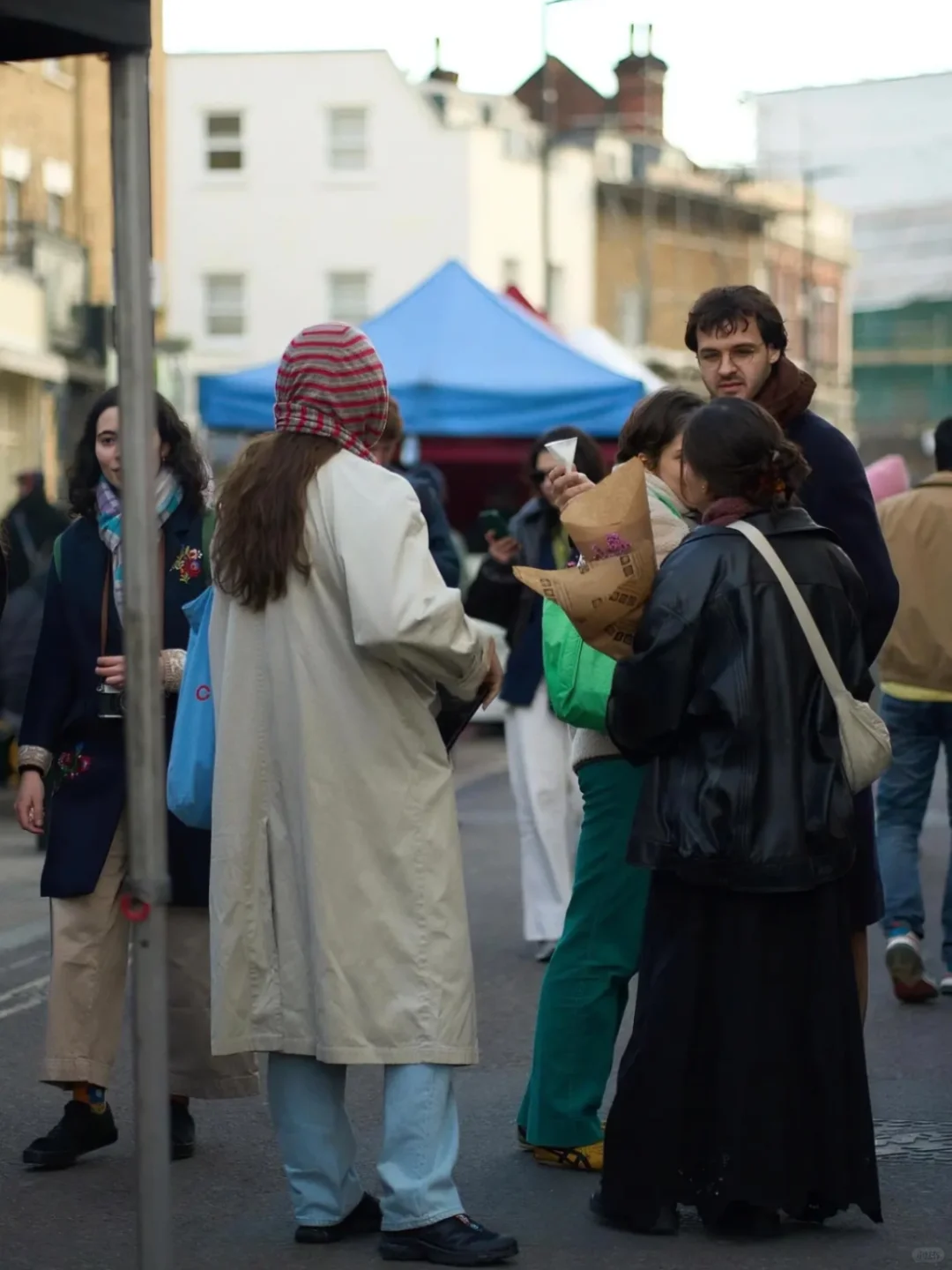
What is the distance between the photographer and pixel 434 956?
15.8 ft

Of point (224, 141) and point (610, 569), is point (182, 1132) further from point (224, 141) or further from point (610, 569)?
point (224, 141)

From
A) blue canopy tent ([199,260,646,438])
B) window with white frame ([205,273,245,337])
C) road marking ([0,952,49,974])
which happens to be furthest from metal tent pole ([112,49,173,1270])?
window with white frame ([205,273,245,337])

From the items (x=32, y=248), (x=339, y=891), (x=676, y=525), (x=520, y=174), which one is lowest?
(x=339, y=891)

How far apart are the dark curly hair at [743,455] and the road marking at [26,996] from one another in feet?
12.1

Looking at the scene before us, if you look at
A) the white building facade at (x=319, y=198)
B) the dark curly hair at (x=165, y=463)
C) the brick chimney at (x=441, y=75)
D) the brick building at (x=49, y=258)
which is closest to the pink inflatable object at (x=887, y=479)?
the dark curly hair at (x=165, y=463)

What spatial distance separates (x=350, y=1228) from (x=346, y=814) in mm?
880

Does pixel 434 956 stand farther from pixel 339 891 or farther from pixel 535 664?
pixel 535 664

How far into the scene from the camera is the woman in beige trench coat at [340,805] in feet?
15.7

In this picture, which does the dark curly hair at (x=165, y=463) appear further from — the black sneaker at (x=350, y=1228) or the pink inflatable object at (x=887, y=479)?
the pink inflatable object at (x=887, y=479)

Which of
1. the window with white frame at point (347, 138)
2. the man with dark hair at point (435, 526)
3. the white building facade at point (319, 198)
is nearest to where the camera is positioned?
the man with dark hair at point (435, 526)

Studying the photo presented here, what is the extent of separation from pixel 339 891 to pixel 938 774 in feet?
36.2

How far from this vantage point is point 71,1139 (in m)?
5.79

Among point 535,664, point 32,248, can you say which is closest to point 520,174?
point 32,248

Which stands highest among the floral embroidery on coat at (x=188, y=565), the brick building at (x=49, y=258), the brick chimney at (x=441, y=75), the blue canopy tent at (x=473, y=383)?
the brick chimney at (x=441, y=75)
